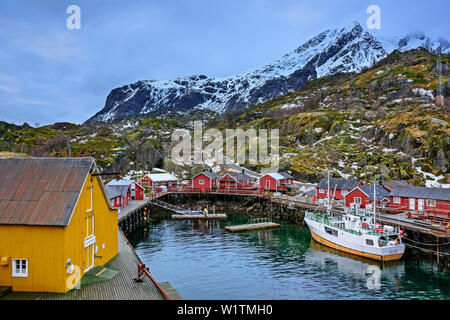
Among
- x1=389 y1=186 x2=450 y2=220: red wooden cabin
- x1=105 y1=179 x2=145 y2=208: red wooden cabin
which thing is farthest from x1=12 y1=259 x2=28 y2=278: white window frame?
x1=389 y1=186 x2=450 y2=220: red wooden cabin

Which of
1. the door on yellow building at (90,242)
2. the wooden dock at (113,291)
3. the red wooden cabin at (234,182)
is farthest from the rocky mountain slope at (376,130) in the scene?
the door on yellow building at (90,242)

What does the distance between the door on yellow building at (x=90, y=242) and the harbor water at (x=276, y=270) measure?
24.2 ft

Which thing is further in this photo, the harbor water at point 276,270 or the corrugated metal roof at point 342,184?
the corrugated metal roof at point 342,184

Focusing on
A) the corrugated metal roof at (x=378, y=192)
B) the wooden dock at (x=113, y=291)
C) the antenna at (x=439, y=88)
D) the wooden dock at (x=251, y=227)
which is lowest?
the wooden dock at (x=251, y=227)

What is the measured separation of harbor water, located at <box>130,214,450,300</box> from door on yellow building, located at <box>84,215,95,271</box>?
738 cm

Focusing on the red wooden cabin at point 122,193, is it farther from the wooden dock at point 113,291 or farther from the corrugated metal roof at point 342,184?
the corrugated metal roof at point 342,184

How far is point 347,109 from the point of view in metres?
139

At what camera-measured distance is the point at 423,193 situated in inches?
1761

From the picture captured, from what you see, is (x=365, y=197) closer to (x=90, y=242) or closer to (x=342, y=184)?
(x=342, y=184)

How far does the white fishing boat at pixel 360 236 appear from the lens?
34.1 meters
